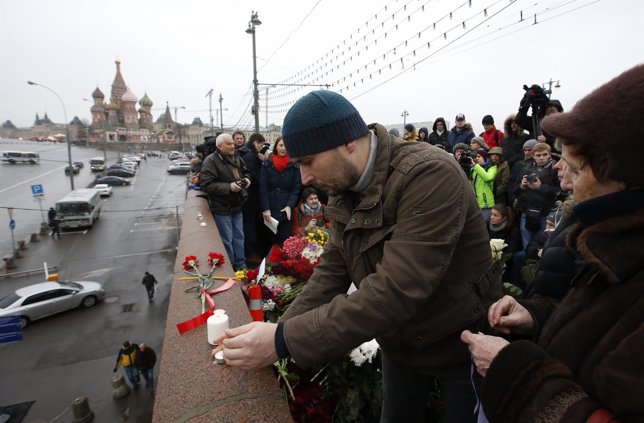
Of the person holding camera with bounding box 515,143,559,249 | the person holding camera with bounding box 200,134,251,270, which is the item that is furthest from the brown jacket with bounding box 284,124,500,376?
the person holding camera with bounding box 200,134,251,270

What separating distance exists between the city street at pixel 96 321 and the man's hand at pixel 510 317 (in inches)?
423

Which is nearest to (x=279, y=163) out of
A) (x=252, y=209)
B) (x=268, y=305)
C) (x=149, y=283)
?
(x=252, y=209)

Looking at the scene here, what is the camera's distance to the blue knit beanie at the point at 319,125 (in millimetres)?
1356

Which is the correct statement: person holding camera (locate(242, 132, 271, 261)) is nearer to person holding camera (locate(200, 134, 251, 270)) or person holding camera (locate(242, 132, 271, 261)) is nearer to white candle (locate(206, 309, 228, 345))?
person holding camera (locate(200, 134, 251, 270))

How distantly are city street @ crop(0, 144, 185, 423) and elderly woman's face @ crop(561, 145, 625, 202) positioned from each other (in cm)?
1126

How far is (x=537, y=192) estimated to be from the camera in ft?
15.1

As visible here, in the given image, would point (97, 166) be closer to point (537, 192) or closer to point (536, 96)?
point (536, 96)

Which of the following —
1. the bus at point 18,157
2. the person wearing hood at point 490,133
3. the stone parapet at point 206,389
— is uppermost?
the bus at point 18,157

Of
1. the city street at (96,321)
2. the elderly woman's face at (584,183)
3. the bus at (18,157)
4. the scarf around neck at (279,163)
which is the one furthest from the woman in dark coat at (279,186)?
the bus at (18,157)

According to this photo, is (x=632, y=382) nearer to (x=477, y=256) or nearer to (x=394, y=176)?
(x=477, y=256)

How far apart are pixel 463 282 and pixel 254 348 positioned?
0.83 metres

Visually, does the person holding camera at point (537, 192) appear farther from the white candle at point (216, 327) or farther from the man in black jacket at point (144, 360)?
the man in black jacket at point (144, 360)

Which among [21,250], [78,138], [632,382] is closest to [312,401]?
[632,382]

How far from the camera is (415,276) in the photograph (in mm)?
1156
